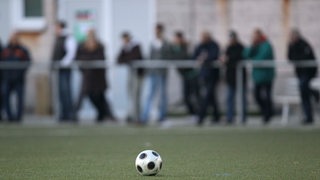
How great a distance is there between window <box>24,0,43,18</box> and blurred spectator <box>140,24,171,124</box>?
21.0 ft

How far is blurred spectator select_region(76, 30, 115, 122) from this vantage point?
76.2 feet

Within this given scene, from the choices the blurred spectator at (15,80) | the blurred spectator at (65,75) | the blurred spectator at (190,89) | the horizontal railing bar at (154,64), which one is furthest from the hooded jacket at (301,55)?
the blurred spectator at (15,80)

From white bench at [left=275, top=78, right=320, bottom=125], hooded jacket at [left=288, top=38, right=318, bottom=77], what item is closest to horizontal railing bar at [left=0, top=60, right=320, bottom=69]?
hooded jacket at [left=288, top=38, right=318, bottom=77]

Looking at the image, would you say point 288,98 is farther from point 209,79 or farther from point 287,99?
point 209,79

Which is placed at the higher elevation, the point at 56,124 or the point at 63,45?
the point at 63,45

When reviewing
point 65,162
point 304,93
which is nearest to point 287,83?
point 304,93

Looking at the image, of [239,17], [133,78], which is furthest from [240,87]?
[239,17]

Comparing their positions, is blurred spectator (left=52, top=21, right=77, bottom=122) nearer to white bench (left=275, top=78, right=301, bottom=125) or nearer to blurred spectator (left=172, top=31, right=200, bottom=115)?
blurred spectator (left=172, top=31, right=200, bottom=115)

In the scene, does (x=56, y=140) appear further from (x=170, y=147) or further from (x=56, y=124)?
(x=56, y=124)

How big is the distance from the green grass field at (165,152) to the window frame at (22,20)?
22.8 ft

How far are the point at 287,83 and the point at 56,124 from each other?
5337 mm

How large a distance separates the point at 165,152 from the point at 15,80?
380 inches

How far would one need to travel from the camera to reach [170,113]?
2269cm

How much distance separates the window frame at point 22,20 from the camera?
94.9 feet
